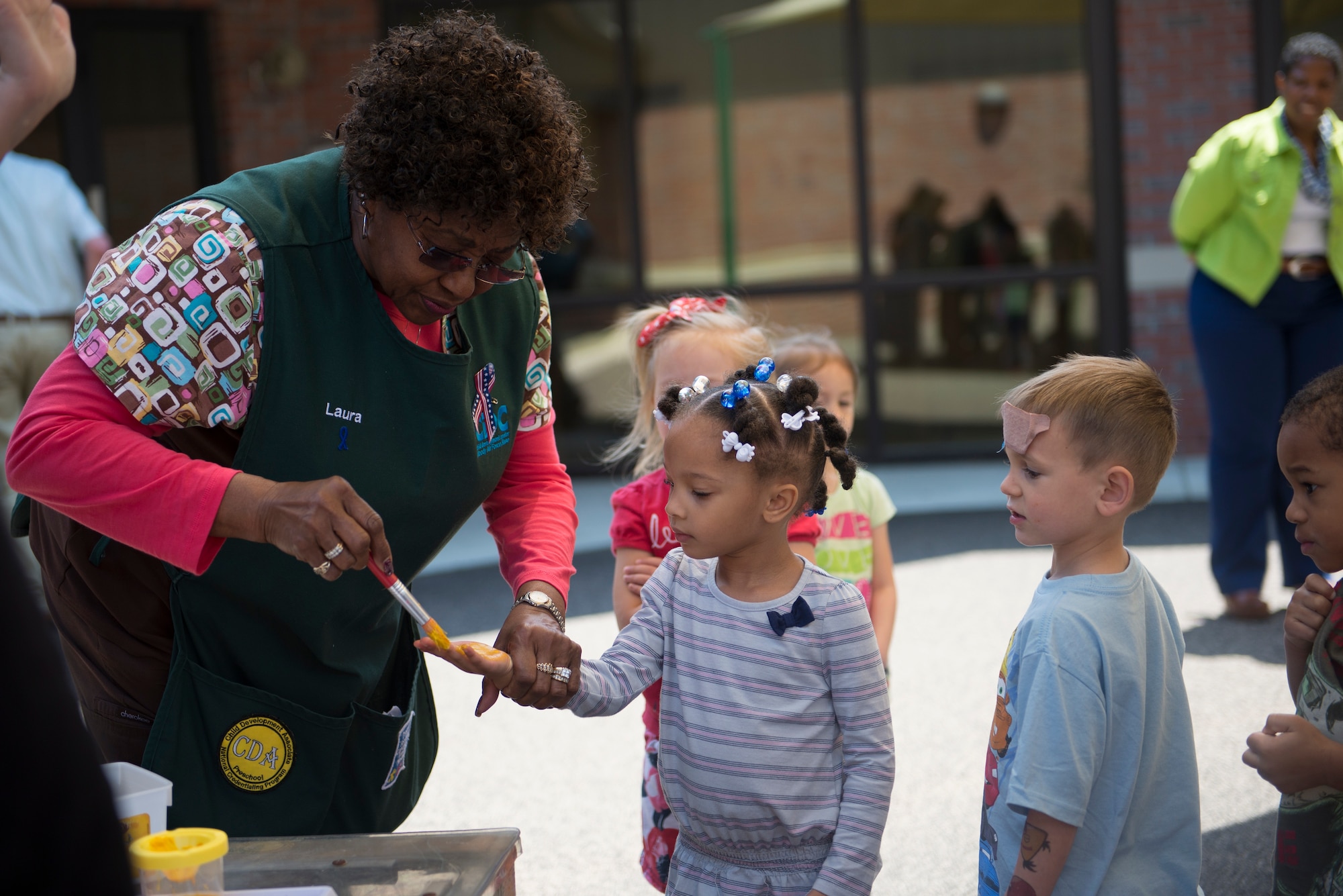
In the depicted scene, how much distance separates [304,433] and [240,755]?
51 centimetres

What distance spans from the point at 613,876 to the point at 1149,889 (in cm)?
150

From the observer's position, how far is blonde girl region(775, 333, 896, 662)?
2709 millimetres

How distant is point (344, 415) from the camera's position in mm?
1802

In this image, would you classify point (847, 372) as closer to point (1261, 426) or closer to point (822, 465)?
point (822, 465)

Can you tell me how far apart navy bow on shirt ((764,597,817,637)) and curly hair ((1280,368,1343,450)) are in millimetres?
855

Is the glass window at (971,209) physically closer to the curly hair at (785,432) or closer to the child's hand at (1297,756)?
the curly hair at (785,432)

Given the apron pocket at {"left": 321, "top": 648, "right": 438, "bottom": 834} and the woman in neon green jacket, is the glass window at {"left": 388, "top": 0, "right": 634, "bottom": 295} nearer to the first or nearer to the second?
the woman in neon green jacket

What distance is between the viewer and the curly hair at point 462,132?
5.53 ft

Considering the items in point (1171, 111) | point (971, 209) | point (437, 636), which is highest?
point (1171, 111)

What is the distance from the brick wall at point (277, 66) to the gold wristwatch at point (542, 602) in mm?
5982

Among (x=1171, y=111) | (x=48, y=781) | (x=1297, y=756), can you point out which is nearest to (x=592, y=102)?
(x=1171, y=111)

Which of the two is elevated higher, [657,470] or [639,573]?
[657,470]

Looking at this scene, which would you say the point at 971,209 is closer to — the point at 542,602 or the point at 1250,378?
the point at 1250,378

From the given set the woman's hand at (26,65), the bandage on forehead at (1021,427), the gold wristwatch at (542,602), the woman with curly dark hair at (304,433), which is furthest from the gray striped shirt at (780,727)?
the woman's hand at (26,65)
